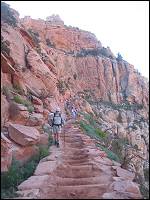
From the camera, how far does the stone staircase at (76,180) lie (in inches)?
330

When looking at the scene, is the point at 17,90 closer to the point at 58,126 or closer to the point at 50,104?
the point at 58,126

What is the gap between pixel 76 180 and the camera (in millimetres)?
9969

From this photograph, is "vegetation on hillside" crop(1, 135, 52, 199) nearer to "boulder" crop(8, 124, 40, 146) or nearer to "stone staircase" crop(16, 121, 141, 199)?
"stone staircase" crop(16, 121, 141, 199)

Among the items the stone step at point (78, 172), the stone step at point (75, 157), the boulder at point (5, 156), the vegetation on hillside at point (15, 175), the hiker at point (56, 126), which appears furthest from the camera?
the hiker at point (56, 126)

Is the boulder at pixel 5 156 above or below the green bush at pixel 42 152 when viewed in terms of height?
above

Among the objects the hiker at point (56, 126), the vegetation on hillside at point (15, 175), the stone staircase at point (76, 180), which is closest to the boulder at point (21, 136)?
the vegetation on hillside at point (15, 175)

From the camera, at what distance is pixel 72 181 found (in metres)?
9.99

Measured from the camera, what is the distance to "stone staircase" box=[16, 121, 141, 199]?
27.5ft

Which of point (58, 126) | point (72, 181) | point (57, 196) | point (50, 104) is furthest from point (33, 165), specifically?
point (50, 104)

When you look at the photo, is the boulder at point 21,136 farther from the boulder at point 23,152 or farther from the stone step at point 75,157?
the stone step at point 75,157

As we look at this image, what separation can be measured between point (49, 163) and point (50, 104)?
949 centimetres

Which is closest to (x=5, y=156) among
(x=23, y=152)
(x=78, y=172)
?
(x=23, y=152)

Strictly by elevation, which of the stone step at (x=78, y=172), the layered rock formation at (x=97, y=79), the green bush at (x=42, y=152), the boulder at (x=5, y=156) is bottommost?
the stone step at (x=78, y=172)

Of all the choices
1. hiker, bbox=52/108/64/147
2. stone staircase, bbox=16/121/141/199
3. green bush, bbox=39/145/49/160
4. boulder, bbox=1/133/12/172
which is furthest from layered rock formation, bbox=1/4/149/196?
boulder, bbox=1/133/12/172
